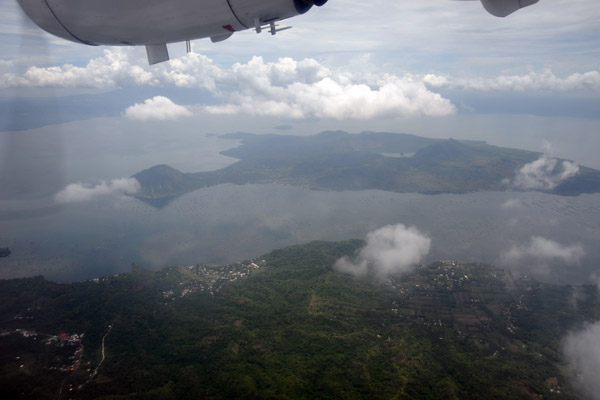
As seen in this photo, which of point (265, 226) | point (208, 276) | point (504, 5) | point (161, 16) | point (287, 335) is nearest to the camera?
point (504, 5)

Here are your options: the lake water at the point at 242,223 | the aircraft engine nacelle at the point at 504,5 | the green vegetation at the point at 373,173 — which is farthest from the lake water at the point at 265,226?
the aircraft engine nacelle at the point at 504,5

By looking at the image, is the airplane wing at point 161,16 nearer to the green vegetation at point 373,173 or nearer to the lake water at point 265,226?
the lake water at point 265,226

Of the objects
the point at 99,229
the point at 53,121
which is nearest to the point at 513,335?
the point at 99,229

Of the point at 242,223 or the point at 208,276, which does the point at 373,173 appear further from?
the point at 208,276

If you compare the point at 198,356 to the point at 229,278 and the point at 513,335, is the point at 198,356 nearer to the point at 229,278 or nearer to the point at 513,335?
the point at 229,278

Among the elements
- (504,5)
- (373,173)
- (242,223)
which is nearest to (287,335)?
(504,5)

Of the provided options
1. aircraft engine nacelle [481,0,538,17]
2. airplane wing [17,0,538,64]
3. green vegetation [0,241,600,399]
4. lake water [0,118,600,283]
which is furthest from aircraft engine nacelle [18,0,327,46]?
lake water [0,118,600,283]
